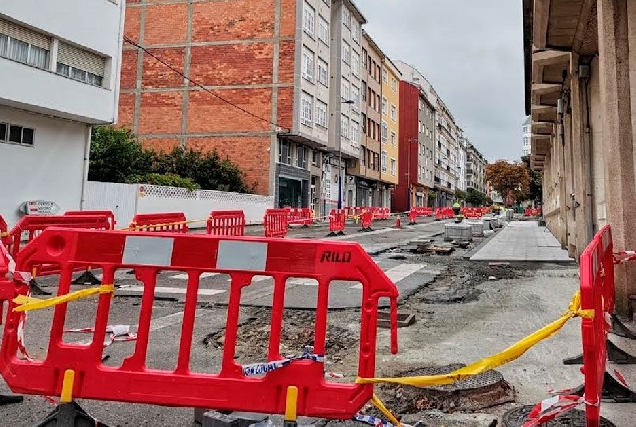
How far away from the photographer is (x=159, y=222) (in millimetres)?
12125

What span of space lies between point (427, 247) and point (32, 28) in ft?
50.1

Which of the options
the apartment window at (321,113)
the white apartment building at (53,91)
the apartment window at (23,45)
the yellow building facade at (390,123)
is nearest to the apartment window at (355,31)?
the yellow building facade at (390,123)

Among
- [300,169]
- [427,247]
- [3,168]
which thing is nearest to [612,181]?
[427,247]

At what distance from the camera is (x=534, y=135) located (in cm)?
2289

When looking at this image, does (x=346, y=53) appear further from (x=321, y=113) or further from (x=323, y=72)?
(x=321, y=113)

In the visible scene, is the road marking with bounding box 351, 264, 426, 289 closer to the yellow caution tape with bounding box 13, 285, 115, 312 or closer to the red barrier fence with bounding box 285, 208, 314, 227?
the yellow caution tape with bounding box 13, 285, 115, 312

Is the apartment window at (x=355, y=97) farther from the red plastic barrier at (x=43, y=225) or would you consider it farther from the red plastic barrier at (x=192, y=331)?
the red plastic barrier at (x=192, y=331)

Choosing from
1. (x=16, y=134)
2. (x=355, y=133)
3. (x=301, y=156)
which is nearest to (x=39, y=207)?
(x=16, y=134)

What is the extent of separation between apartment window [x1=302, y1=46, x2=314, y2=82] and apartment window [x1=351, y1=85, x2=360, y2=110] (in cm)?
1010

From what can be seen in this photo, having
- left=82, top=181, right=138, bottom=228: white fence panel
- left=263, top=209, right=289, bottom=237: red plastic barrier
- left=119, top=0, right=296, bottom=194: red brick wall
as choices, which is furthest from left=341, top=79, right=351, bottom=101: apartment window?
left=263, top=209, right=289, bottom=237: red plastic barrier

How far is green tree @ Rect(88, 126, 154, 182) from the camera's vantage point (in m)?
23.1

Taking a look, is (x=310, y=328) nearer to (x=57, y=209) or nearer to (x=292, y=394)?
(x=292, y=394)

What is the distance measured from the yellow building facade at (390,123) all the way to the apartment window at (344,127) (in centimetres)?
1285

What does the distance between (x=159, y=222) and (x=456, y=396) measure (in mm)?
10137
